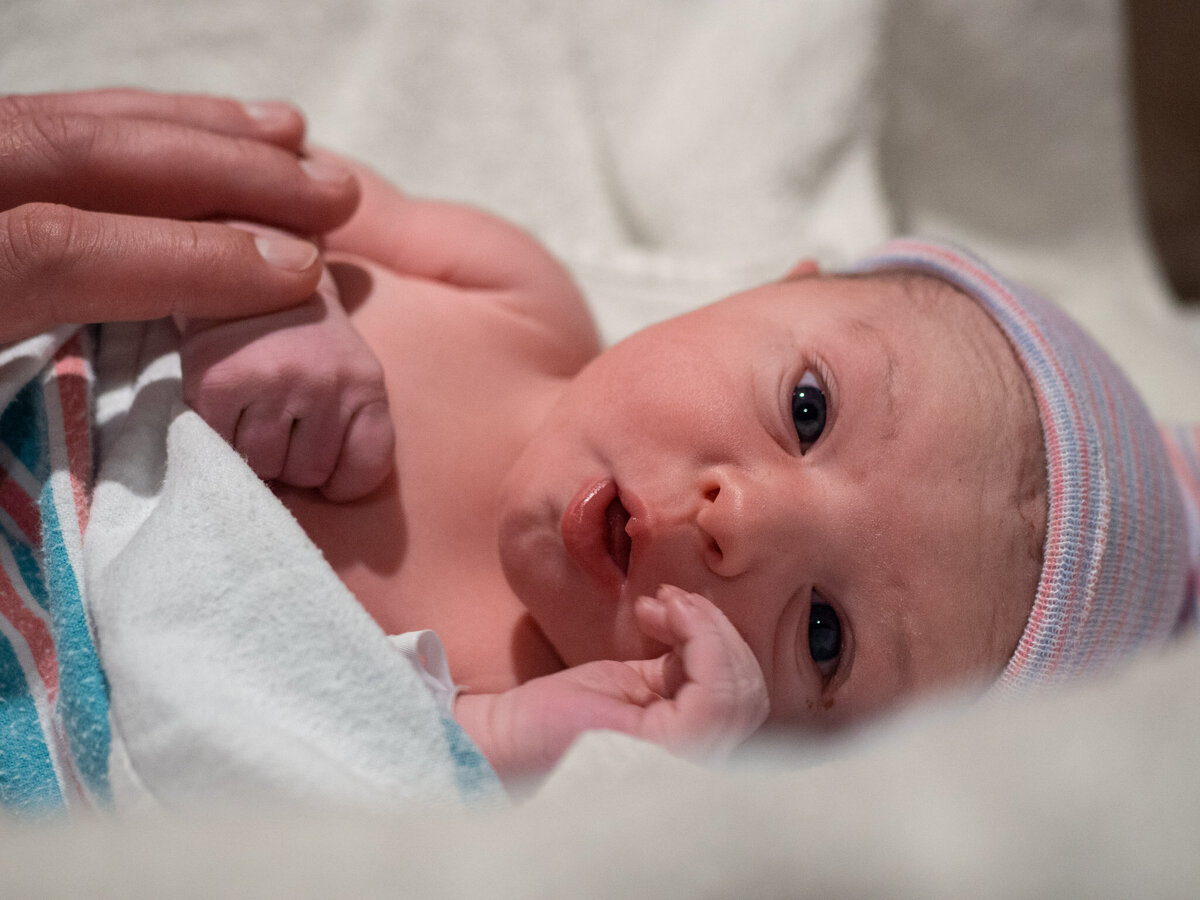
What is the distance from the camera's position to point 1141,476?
111 centimetres

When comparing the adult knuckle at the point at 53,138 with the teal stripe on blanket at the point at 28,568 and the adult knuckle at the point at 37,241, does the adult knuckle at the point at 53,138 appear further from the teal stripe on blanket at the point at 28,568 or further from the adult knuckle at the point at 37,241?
the teal stripe on blanket at the point at 28,568

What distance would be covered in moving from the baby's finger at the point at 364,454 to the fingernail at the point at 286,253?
16 cm

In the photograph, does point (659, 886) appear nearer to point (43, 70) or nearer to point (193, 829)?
point (193, 829)

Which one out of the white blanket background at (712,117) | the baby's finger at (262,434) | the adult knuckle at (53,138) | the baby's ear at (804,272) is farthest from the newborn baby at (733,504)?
the white blanket background at (712,117)

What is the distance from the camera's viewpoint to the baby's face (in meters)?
0.95

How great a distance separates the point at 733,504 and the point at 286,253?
0.52m

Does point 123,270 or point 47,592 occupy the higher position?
point 123,270

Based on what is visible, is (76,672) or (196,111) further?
(196,111)

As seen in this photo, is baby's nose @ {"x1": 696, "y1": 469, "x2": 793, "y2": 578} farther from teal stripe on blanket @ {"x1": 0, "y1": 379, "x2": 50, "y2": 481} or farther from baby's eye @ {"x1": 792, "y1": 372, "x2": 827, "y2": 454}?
teal stripe on blanket @ {"x1": 0, "y1": 379, "x2": 50, "y2": 481}

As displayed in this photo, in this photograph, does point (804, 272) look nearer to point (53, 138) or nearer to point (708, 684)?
point (708, 684)

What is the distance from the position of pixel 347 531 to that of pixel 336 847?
0.57 m

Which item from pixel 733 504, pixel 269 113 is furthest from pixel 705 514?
pixel 269 113

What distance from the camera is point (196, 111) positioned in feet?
3.83

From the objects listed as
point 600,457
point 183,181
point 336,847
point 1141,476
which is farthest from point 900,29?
point 336,847
